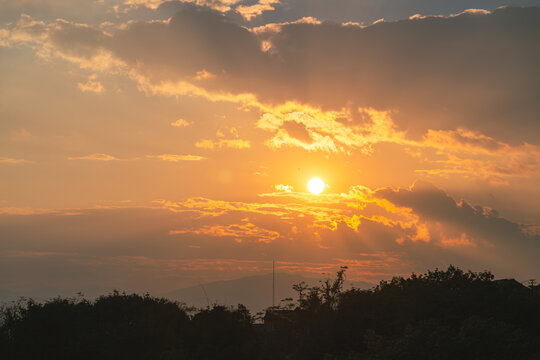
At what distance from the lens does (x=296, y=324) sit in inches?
2039

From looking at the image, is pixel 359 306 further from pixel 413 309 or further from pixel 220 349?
pixel 220 349

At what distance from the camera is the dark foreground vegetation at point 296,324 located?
148 feet

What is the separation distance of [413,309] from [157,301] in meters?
38.1

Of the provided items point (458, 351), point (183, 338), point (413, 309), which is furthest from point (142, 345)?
point (458, 351)

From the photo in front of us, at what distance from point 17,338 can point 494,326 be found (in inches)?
1781

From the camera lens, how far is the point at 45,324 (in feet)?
183

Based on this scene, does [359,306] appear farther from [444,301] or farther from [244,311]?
[244,311]

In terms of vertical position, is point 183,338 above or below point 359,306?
below

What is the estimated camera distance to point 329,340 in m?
45.3

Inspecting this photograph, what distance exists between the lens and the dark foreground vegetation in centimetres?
4506

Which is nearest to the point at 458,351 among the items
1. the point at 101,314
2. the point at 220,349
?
the point at 220,349

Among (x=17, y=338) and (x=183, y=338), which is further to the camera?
(x=17, y=338)

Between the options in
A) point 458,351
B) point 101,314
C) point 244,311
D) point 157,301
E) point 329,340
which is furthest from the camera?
point 157,301

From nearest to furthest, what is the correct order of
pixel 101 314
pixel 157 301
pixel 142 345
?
pixel 142 345, pixel 101 314, pixel 157 301
